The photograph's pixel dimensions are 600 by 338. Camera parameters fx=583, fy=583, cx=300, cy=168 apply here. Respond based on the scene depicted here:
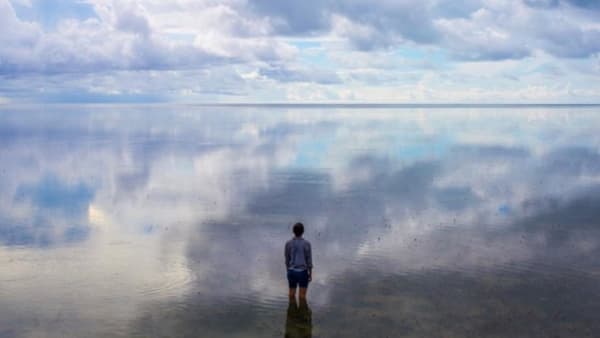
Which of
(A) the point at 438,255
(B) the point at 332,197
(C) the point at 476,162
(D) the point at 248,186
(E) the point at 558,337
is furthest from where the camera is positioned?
(C) the point at 476,162

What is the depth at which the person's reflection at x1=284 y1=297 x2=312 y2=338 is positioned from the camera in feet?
47.3

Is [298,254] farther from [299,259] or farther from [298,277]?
[298,277]

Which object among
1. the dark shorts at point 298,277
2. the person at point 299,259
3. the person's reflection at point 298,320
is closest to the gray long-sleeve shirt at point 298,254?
the person at point 299,259

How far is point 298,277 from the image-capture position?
51.4 ft

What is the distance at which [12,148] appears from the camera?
6425 cm

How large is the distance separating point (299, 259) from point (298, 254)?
15 centimetres

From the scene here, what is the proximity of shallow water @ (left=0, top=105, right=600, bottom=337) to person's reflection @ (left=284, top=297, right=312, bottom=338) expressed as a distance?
62mm

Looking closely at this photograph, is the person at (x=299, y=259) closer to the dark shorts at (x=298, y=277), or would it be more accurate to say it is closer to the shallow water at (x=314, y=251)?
the dark shorts at (x=298, y=277)

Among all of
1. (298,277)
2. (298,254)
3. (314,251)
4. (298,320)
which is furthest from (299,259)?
(314,251)

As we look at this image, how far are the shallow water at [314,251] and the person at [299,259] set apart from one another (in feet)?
2.42

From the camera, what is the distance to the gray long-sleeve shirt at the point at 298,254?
15.2 metres

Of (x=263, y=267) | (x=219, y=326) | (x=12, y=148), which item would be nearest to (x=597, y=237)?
(x=263, y=267)

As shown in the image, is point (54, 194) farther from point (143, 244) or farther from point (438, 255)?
point (438, 255)

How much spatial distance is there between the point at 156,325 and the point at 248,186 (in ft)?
73.5
